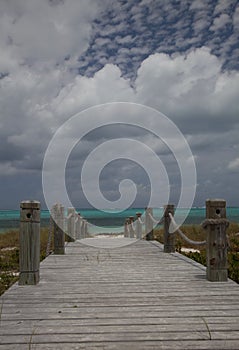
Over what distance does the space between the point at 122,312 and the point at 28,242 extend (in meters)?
2.04

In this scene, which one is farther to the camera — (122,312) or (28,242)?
(28,242)

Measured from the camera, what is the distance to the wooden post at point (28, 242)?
A: 5.42 m

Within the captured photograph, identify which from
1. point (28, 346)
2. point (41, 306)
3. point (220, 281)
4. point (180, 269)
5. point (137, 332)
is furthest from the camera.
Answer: point (180, 269)

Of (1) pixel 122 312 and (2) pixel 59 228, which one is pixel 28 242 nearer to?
(1) pixel 122 312

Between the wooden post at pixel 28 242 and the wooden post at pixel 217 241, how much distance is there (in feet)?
8.88

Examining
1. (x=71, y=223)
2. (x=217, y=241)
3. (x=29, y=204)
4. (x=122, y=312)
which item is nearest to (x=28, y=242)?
(x=29, y=204)

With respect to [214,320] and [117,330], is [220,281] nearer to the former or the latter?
[214,320]

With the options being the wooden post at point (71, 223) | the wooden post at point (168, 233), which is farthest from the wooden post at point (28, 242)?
the wooden post at point (71, 223)

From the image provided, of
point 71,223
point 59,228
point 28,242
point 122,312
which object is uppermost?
point 28,242

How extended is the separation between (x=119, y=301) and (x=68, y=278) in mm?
1795

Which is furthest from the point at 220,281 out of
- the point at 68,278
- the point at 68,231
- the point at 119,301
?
the point at 68,231

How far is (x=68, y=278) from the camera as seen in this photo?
6.10 metres

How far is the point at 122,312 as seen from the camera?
405cm

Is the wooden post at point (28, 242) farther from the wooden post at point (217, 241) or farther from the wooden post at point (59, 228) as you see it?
the wooden post at point (59, 228)
